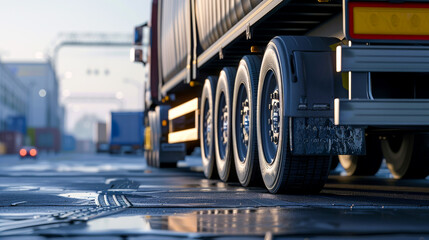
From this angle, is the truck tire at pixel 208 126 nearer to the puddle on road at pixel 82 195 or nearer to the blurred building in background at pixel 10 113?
the puddle on road at pixel 82 195

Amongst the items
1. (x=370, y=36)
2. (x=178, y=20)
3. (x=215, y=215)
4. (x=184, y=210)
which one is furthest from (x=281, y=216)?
(x=178, y=20)

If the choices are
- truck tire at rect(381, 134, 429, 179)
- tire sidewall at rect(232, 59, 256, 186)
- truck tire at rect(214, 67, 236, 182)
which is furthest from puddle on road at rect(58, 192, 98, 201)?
truck tire at rect(381, 134, 429, 179)

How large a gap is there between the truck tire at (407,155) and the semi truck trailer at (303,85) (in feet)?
0.06

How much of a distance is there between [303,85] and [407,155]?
5.36 m

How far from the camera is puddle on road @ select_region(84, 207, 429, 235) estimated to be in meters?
4.88

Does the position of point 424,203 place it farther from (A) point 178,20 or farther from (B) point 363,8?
(A) point 178,20

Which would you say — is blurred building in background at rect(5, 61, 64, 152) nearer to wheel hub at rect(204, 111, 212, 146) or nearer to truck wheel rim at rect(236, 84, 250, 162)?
wheel hub at rect(204, 111, 212, 146)

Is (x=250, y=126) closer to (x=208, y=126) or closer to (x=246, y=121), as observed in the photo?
(x=246, y=121)

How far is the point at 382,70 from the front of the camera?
6.35 metres

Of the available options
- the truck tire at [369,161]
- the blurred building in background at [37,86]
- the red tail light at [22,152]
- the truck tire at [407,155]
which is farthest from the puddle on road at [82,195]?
the blurred building in background at [37,86]

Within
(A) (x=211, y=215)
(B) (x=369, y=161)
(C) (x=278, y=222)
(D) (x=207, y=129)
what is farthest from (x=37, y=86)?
(C) (x=278, y=222)

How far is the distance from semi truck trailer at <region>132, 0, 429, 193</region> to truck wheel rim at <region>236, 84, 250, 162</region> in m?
0.01

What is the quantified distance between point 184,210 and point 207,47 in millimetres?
5378

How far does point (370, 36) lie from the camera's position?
6.30 meters
